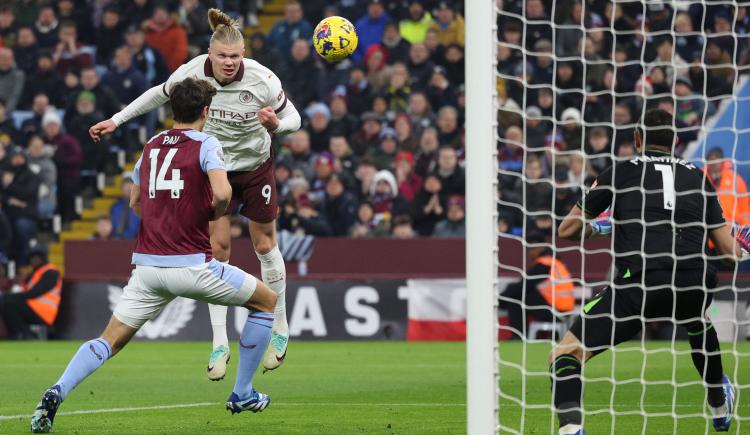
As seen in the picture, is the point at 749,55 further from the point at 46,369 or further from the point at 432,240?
the point at 46,369

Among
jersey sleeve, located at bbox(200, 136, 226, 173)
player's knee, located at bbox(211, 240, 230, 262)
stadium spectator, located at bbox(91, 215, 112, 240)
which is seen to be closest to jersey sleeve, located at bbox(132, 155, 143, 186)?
jersey sleeve, located at bbox(200, 136, 226, 173)

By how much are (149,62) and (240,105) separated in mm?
12351

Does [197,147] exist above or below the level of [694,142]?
above

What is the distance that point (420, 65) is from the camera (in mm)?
20094

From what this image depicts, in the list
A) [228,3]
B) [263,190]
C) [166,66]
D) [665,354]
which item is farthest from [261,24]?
[263,190]

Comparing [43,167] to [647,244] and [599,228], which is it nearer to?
[599,228]

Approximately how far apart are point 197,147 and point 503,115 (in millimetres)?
10273

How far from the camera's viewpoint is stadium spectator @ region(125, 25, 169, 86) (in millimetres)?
21047

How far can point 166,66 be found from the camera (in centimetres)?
2127

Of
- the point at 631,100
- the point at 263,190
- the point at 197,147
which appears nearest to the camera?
the point at 197,147

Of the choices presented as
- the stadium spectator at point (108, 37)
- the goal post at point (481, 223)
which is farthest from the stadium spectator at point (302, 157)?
the goal post at point (481, 223)

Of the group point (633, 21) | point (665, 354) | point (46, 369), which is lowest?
point (665, 354)

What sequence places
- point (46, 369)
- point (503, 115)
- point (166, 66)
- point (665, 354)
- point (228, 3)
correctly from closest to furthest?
point (46, 369) → point (665, 354) → point (503, 115) → point (166, 66) → point (228, 3)

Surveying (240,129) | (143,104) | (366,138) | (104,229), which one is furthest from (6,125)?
(143,104)
